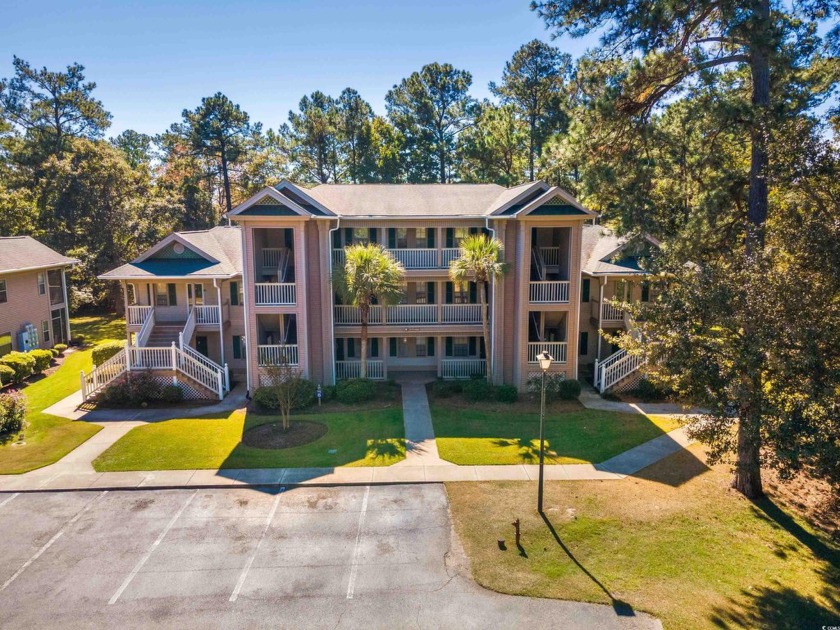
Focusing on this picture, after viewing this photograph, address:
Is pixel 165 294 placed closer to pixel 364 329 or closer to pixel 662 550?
pixel 364 329

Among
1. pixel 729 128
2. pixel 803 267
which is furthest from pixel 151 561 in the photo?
pixel 729 128

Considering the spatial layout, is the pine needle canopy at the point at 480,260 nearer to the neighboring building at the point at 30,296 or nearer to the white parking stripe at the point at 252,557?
the white parking stripe at the point at 252,557

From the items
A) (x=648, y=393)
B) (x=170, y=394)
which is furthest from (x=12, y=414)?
(x=648, y=393)

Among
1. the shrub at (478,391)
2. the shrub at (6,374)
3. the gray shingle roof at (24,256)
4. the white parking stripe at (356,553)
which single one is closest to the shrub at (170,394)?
the shrub at (6,374)

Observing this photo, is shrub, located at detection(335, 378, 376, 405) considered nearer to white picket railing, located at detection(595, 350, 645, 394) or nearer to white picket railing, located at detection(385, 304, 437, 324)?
white picket railing, located at detection(385, 304, 437, 324)

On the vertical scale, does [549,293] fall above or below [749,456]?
above

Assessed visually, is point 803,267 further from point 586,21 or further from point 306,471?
point 306,471

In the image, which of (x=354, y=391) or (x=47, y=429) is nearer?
(x=47, y=429)
